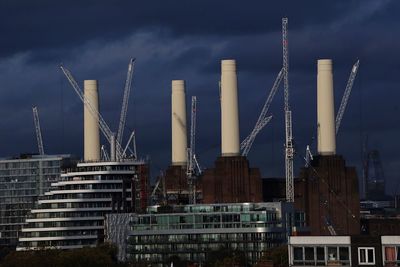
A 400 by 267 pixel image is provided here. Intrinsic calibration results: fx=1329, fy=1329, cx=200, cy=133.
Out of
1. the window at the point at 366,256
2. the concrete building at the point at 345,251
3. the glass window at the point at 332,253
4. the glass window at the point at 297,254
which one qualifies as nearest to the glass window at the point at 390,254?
the concrete building at the point at 345,251

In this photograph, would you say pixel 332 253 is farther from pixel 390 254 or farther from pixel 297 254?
pixel 390 254

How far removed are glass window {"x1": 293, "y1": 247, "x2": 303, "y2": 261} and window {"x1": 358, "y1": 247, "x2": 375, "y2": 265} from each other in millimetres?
5233

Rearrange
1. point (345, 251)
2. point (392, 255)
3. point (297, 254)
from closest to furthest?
point (392, 255)
point (345, 251)
point (297, 254)

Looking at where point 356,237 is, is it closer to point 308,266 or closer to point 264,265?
point 308,266

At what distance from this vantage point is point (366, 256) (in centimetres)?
11119

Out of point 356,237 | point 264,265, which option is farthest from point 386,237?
point 264,265

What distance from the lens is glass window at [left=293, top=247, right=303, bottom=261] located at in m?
114

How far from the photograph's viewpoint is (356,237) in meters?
111

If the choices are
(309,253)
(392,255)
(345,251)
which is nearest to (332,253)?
(345,251)

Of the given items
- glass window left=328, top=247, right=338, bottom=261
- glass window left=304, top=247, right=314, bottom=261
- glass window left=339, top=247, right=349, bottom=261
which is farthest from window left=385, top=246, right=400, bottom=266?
glass window left=304, top=247, right=314, bottom=261

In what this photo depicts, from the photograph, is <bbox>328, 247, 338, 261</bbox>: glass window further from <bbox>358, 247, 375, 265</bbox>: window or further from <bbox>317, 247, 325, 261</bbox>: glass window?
<bbox>358, 247, 375, 265</bbox>: window

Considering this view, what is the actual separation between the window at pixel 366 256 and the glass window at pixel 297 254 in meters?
5.23

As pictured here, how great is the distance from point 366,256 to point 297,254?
6.21m

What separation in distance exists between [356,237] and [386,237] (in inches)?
98.5
